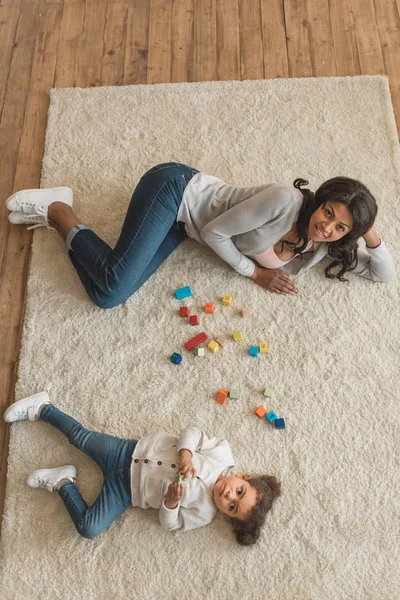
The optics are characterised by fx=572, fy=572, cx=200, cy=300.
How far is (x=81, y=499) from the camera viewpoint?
1.60 meters

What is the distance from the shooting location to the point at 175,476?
5.14ft

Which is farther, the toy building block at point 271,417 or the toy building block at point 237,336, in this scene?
the toy building block at point 237,336

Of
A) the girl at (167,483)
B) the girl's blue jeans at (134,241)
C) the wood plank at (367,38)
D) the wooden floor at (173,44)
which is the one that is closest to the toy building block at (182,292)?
the girl's blue jeans at (134,241)

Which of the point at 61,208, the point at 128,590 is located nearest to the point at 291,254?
Answer: the point at 61,208

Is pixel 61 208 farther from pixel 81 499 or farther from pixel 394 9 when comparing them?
pixel 394 9

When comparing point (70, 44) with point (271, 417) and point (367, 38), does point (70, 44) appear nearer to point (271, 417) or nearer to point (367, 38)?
point (367, 38)

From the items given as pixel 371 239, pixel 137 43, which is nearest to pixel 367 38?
pixel 137 43

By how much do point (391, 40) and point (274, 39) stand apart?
0.47m

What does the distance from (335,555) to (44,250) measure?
1.31 meters

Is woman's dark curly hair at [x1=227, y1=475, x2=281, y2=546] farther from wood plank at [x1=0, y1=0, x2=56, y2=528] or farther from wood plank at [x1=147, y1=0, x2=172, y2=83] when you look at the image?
wood plank at [x1=147, y1=0, x2=172, y2=83]

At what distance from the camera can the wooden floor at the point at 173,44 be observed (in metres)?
2.25

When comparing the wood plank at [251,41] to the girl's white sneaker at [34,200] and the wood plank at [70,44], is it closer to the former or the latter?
the wood plank at [70,44]

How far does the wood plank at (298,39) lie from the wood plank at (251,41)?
12 centimetres

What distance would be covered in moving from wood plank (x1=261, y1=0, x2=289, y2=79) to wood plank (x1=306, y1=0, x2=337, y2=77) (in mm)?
112
